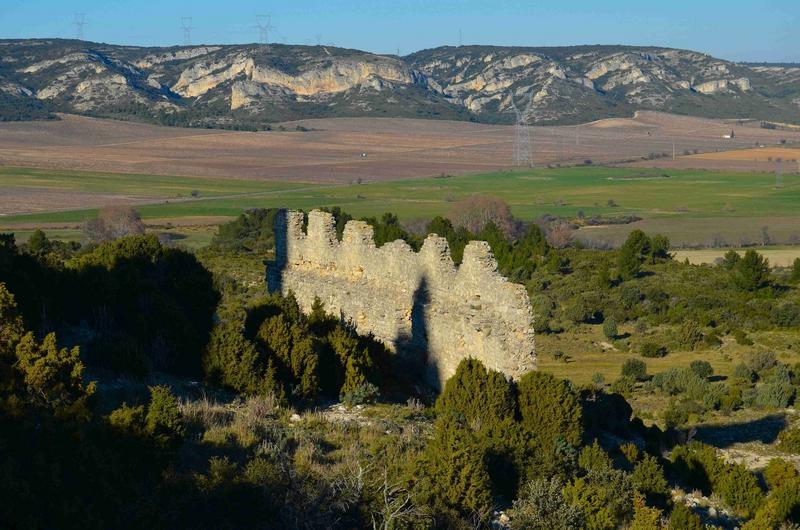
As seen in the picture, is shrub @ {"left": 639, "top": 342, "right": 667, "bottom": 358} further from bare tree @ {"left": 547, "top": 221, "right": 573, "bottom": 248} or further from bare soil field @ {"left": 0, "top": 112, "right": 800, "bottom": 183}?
bare soil field @ {"left": 0, "top": 112, "right": 800, "bottom": 183}

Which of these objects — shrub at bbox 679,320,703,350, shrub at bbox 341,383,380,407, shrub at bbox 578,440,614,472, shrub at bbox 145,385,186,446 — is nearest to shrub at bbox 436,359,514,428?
shrub at bbox 341,383,380,407

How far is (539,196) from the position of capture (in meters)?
86.0

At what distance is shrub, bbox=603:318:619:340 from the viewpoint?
93.7 ft

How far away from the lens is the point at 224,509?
313 inches

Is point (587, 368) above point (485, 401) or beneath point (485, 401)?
beneath

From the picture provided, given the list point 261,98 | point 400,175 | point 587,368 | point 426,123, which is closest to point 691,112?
point 426,123

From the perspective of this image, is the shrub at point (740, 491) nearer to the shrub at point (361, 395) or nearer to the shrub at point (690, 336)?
the shrub at point (361, 395)

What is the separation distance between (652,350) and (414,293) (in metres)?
11.8

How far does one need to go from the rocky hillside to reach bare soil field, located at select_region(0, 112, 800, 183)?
10896mm

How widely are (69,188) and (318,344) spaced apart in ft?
234

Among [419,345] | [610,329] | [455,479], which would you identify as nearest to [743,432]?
[419,345]

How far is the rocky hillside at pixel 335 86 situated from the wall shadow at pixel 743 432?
406 ft

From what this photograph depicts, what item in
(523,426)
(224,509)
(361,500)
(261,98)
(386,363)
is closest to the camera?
(224,509)

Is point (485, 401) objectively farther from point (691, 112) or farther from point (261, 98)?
point (691, 112)
